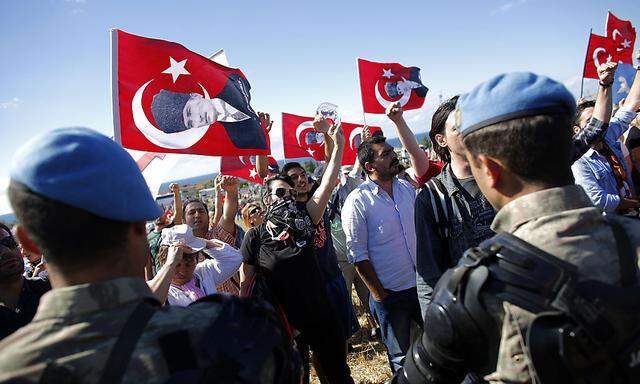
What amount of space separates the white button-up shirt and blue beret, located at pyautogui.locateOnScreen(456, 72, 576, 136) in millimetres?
2415

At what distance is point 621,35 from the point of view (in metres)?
7.43

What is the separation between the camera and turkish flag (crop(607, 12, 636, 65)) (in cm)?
717

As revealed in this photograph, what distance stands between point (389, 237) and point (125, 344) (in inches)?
112

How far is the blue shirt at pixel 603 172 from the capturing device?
3.79 meters

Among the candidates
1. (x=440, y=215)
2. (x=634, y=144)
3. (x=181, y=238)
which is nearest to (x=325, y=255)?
(x=181, y=238)

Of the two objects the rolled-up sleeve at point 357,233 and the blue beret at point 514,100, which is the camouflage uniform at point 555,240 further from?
the rolled-up sleeve at point 357,233

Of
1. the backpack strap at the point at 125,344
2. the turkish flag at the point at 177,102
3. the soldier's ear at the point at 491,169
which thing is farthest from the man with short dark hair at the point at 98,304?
the turkish flag at the point at 177,102

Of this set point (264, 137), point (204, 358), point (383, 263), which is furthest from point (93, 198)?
point (264, 137)

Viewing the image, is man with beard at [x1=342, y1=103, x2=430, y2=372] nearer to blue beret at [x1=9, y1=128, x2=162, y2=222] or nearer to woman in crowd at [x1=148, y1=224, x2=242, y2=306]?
woman in crowd at [x1=148, y1=224, x2=242, y2=306]

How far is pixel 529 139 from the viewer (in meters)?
1.17

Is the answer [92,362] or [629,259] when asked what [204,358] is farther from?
[629,259]

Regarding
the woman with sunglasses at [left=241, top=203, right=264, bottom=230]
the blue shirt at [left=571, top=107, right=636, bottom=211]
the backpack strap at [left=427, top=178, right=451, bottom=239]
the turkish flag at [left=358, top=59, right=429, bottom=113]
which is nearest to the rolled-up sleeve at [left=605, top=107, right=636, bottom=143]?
the blue shirt at [left=571, top=107, right=636, bottom=211]

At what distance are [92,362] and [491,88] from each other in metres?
1.31

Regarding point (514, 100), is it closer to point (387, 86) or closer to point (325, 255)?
point (325, 255)
